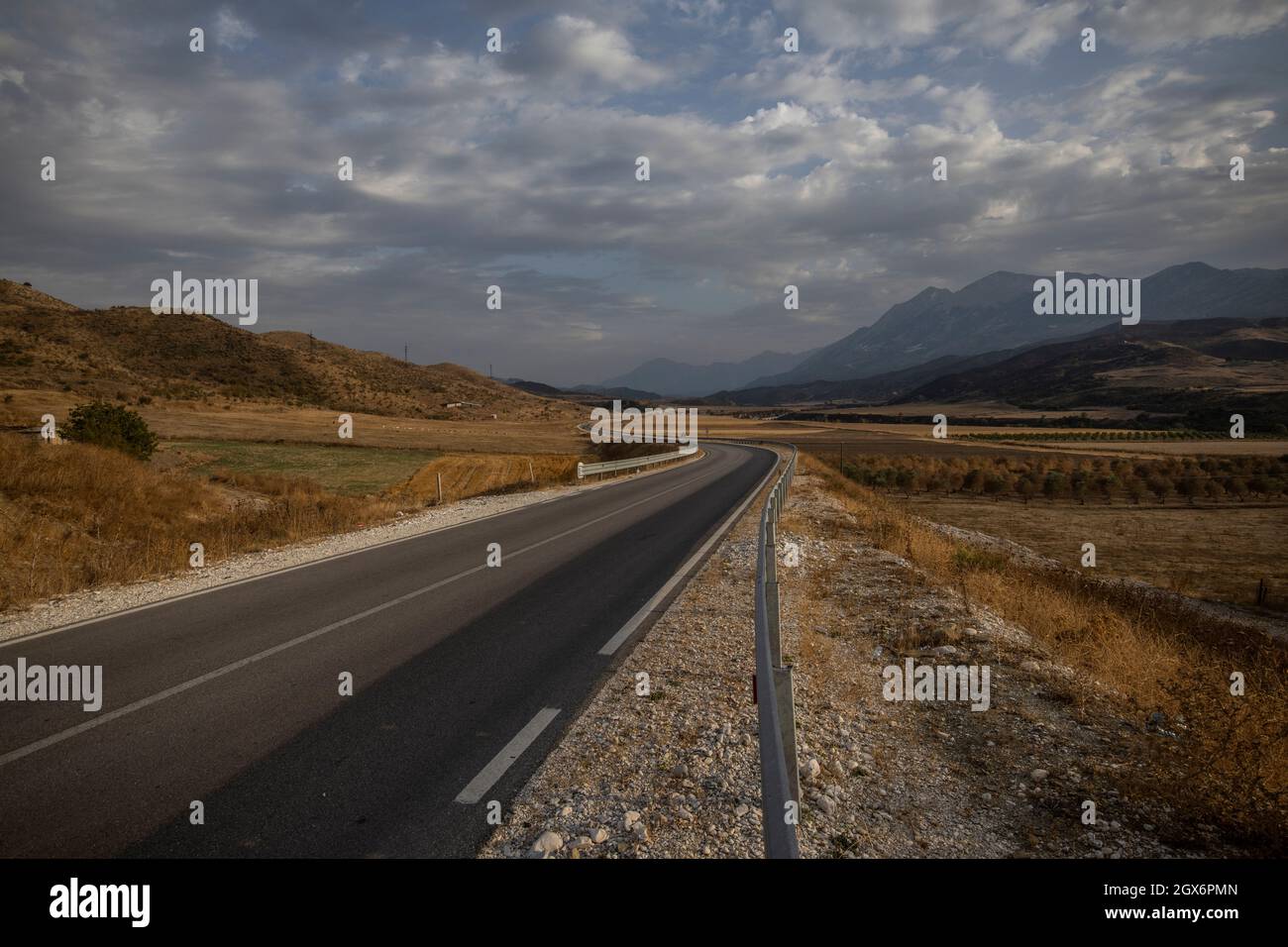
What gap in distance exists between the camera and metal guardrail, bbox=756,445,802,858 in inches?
107

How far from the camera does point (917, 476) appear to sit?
42.2 m

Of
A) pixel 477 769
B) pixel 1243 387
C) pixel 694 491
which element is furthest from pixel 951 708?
pixel 1243 387

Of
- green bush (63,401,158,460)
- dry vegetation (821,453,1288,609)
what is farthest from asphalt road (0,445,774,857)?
dry vegetation (821,453,1288,609)

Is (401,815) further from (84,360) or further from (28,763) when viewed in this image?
(84,360)

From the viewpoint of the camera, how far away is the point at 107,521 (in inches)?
532

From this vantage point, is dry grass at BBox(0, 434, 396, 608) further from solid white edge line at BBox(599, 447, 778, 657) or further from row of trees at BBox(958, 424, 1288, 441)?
row of trees at BBox(958, 424, 1288, 441)

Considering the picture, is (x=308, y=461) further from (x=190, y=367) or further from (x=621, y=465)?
(x=190, y=367)

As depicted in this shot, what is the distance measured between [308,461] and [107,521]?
71.8ft

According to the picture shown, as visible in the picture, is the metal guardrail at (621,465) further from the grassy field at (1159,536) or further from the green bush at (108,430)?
the green bush at (108,430)

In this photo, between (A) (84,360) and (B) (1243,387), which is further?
(B) (1243,387)

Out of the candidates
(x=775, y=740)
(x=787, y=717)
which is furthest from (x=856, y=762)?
(x=775, y=740)

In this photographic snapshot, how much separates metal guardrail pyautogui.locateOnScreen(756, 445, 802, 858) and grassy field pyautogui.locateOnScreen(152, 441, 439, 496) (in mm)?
23803
